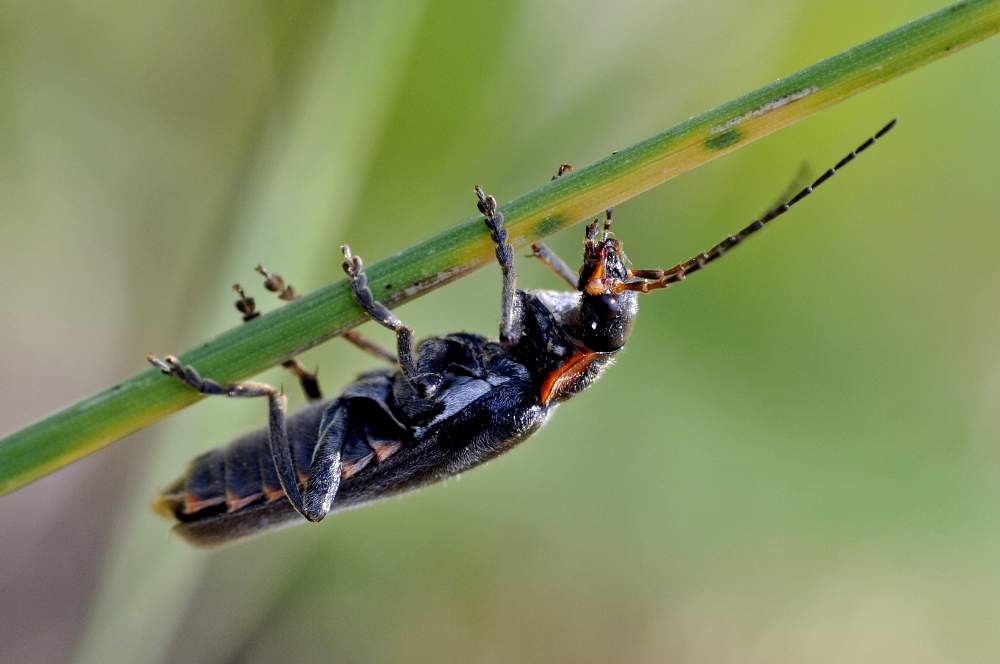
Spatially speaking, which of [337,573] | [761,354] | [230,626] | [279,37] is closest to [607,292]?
[761,354]

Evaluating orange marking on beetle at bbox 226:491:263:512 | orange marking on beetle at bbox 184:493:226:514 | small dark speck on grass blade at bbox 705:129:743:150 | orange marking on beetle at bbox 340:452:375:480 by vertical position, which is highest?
orange marking on beetle at bbox 184:493:226:514

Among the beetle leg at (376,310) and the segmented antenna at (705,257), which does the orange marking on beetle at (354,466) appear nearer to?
the beetle leg at (376,310)

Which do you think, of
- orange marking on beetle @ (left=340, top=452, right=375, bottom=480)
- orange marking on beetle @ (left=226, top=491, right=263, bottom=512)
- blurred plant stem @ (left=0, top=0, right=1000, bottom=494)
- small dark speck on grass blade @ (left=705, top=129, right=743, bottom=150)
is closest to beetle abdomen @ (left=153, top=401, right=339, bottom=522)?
orange marking on beetle @ (left=226, top=491, right=263, bottom=512)

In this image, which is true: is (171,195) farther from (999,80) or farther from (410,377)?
(999,80)

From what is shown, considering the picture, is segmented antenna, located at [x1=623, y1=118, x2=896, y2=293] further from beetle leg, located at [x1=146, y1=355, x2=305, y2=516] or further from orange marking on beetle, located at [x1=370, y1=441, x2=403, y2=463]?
beetle leg, located at [x1=146, y1=355, x2=305, y2=516]

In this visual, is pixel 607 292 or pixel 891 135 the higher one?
pixel 891 135

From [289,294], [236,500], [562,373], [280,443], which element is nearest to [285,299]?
[289,294]
